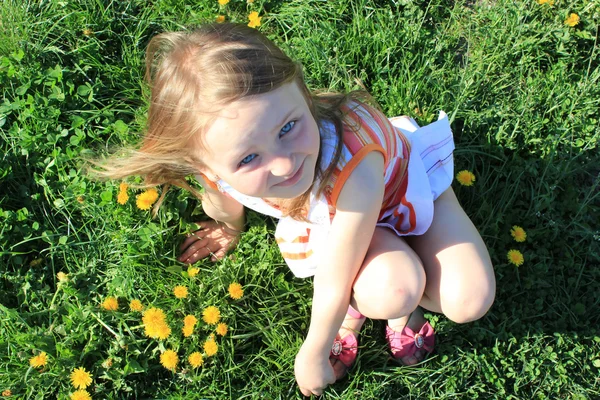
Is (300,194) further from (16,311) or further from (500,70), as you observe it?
(500,70)

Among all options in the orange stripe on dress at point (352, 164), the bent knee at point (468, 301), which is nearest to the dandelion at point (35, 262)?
the orange stripe on dress at point (352, 164)

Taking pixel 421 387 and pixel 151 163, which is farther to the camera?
pixel 421 387

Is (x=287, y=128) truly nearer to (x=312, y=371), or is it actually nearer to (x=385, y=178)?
(x=385, y=178)

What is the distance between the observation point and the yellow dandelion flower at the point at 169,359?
2.03 m

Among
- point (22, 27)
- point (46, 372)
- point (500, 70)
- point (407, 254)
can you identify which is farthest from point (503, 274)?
point (22, 27)

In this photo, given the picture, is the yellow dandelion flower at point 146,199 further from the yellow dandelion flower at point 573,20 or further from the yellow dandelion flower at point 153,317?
the yellow dandelion flower at point 573,20

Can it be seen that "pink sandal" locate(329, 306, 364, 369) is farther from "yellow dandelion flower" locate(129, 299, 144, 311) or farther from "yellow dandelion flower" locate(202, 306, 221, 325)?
→ "yellow dandelion flower" locate(129, 299, 144, 311)

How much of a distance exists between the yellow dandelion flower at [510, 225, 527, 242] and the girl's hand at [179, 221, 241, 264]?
1071 millimetres

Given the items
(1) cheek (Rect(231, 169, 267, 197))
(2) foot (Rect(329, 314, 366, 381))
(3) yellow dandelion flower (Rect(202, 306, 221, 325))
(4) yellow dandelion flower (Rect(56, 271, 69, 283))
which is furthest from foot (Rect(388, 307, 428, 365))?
(4) yellow dandelion flower (Rect(56, 271, 69, 283))

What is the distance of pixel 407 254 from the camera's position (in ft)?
6.28

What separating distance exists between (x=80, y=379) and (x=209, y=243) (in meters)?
0.68

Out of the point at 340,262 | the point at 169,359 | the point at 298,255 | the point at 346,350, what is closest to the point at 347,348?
the point at 346,350

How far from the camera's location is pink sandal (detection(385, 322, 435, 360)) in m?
2.18

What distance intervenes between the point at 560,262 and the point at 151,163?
1577mm
